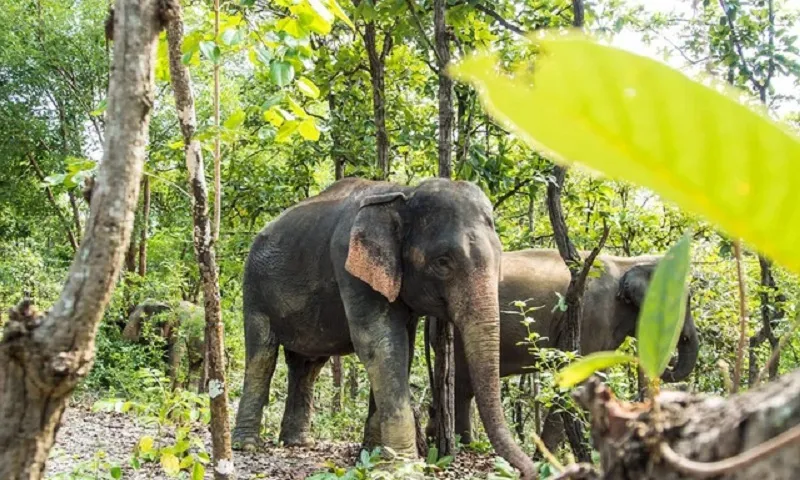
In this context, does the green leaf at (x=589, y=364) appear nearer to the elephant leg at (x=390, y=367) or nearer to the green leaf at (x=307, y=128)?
the green leaf at (x=307, y=128)

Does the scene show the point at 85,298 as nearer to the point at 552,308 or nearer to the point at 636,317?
the point at 552,308

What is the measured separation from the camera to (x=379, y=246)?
17.8 feet

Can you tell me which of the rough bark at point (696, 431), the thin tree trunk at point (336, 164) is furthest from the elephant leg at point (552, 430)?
the rough bark at point (696, 431)

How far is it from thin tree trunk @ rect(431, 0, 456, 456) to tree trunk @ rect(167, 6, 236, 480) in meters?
2.36

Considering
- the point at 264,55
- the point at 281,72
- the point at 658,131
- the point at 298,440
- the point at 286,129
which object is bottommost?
the point at 298,440

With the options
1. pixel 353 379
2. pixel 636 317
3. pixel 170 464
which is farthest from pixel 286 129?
pixel 353 379

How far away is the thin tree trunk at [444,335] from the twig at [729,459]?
4.76 metres

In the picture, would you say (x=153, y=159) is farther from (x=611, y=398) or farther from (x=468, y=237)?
(x=611, y=398)

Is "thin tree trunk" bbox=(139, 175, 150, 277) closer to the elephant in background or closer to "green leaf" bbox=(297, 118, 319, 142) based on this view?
the elephant in background

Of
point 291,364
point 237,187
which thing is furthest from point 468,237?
point 237,187

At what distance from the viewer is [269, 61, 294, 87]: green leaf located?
2.92m

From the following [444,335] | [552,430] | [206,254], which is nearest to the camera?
[206,254]

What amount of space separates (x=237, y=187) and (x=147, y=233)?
27.3ft

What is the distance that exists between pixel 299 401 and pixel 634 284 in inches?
120
